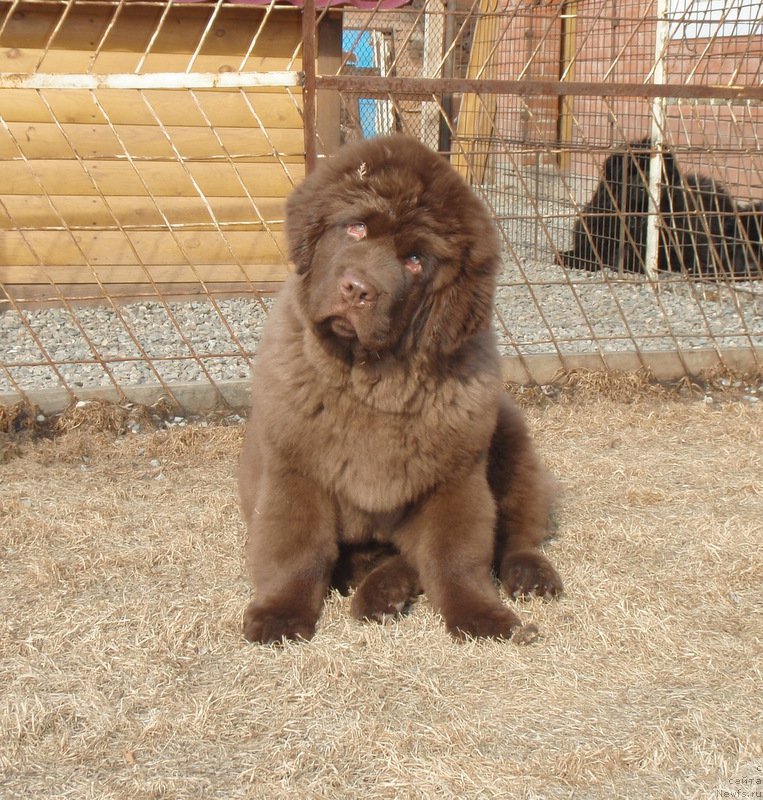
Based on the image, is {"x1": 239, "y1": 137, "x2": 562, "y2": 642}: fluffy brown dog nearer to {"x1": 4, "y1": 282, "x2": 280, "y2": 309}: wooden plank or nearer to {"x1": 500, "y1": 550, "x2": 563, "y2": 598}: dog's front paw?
{"x1": 500, "y1": 550, "x2": 563, "y2": 598}: dog's front paw

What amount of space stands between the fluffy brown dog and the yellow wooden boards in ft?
13.0

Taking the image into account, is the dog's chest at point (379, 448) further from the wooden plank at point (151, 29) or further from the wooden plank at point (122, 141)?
the wooden plank at point (151, 29)

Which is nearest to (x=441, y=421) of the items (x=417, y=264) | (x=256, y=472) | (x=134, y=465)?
(x=417, y=264)

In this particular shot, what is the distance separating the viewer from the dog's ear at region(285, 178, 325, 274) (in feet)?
9.55

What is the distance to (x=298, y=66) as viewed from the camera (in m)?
7.24

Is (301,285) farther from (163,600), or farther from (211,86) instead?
(211,86)

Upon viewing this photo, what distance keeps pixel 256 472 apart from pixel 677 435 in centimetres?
261

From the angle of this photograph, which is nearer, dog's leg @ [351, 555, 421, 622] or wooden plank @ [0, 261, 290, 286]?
dog's leg @ [351, 555, 421, 622]

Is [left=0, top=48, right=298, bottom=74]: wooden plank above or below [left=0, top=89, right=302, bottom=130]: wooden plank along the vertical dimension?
above

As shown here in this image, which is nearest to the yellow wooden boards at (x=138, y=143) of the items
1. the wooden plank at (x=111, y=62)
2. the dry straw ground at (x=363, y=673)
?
the wooden plank at (x=111, y=62)

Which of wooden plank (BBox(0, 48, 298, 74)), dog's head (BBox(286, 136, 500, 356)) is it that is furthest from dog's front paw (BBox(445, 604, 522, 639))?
wooden plank (BBox(0, 48, 298, 74))

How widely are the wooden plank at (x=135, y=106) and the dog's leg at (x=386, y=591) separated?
14.8 ft

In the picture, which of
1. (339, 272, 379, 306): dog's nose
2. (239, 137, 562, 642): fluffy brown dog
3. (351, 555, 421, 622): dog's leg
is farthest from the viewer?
(351, 555, 421, 622): dog's leg

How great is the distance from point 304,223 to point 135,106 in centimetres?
447
